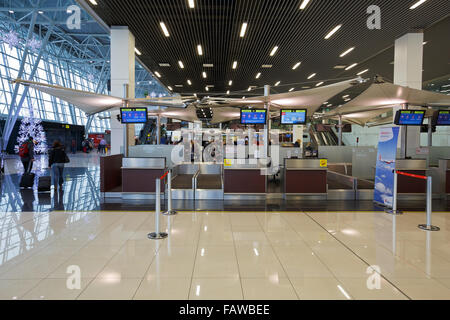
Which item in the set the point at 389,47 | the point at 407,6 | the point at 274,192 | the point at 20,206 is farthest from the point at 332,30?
the point at 20,206

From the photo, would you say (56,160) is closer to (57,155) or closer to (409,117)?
(57,155)

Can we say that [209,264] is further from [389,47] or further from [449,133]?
[449,133]

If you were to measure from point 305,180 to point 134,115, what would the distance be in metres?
5.51

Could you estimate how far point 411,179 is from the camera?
8.11 m

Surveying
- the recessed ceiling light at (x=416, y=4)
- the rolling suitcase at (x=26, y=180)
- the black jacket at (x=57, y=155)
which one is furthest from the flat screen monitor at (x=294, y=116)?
the rolling suitcase at (x=26, y=180)

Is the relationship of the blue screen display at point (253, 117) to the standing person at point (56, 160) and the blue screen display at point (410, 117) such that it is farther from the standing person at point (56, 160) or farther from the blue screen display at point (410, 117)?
the standing person at point (56, 160)

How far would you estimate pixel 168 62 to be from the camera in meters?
14.2

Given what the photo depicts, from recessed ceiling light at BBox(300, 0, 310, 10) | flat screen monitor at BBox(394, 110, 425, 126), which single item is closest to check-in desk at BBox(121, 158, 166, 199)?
recessed ceiling light at BBox(300, 0, 310, 10)

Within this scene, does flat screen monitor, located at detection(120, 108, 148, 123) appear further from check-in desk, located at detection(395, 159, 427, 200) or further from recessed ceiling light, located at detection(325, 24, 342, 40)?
check-in desk, located at detection(395, 159, 427, 200)

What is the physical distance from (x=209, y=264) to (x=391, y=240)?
3.12m

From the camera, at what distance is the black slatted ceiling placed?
8.13 metres

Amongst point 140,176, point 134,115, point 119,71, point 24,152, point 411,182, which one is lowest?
point 411,182

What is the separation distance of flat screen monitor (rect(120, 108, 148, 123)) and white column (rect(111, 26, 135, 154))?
3.49 ft

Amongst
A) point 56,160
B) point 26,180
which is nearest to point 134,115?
point 56,160
